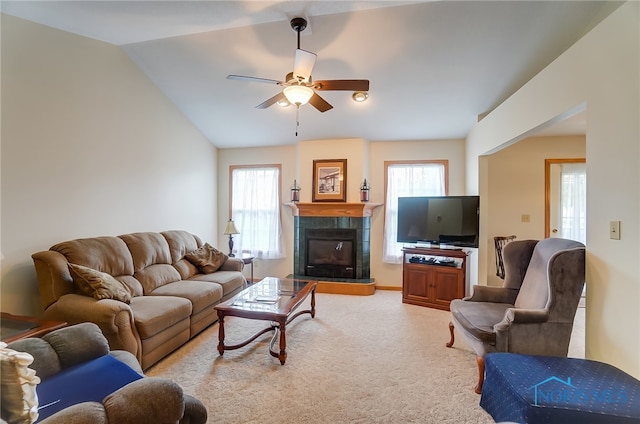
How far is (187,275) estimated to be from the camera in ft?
12.3

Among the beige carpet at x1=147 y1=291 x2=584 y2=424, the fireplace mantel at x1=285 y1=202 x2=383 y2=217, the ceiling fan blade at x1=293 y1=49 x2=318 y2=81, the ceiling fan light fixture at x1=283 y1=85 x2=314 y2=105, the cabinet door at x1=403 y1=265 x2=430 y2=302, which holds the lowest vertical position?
the beige carpet at x1=147 y1=291 x2=584 y2=424

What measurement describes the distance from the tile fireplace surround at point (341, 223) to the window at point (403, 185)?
0.97 ft

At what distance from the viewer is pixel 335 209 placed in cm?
479

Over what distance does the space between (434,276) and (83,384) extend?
377 centimetres

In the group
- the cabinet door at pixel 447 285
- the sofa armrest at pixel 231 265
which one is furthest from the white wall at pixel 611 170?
the sofa armrest at pixel 231 265

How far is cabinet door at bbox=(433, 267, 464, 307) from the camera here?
152 inches

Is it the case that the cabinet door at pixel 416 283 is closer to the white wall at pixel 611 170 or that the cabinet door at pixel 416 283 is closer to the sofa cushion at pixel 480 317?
the sofa cushion at pixel 480 317

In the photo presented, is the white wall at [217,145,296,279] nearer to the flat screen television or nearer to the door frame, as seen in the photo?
the flat screen television

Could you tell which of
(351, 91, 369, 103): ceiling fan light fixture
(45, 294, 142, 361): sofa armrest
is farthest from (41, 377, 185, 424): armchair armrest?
(351, 91, 369, 103): ceiling fan light fixture

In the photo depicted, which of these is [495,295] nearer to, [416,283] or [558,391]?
[558,391]

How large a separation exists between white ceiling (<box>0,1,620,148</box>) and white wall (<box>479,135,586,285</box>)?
1.12ft

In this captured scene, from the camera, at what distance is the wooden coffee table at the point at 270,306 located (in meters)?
2.48

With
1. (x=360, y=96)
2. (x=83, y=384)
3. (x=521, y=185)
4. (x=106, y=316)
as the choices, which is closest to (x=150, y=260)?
(x=106, y=316)

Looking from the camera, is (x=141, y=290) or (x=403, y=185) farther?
(x=403, y=185)
